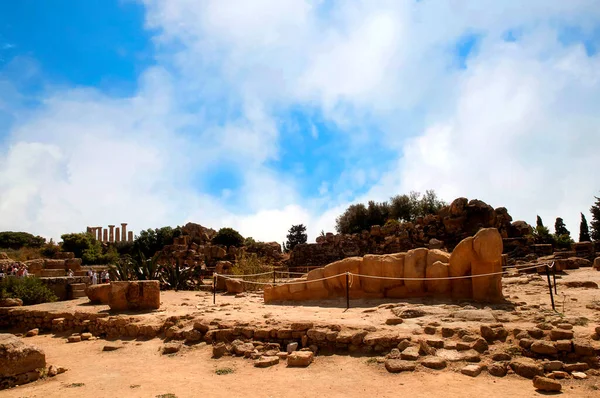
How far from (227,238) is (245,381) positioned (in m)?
28.5

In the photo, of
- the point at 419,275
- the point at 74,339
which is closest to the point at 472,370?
the point at 419,275

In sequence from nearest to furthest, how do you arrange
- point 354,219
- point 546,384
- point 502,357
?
point 546,384 → point 502,357 → point 354,219

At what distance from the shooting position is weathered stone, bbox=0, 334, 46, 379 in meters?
6.63

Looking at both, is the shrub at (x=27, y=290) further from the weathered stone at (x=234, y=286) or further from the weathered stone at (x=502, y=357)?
the weathered stone at (x=502, y=357)

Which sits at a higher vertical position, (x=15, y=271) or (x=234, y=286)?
(x=15, y=271)

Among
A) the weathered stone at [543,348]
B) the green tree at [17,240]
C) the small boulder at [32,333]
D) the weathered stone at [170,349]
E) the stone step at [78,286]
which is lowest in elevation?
the small boulder at [32,333]

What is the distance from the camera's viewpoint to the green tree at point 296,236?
40719 mm

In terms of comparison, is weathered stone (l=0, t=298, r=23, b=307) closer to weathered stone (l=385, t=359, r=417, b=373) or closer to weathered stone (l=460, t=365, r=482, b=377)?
weathered stone (l=385, t=359, r=417, b=373)

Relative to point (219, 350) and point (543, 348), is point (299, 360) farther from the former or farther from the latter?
point (543, 348)

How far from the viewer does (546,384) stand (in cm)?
484

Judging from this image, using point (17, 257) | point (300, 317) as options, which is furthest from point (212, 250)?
point (300, 317)

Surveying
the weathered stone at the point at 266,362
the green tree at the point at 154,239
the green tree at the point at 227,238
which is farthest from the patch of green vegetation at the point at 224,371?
the green tree at the point at 154,239

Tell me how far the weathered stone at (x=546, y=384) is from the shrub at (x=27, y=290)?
1440 cm

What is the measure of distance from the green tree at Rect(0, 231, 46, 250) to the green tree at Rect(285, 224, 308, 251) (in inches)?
1064
